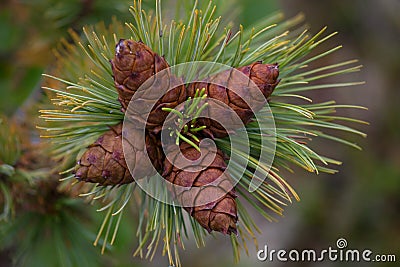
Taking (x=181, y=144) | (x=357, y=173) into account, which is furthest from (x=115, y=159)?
(x=357, y=173)

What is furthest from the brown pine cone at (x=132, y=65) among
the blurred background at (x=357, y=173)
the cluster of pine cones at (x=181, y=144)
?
the blurred background at (x=357, y=173)

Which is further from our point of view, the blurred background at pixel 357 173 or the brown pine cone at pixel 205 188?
the blurred background at pixel 357 173

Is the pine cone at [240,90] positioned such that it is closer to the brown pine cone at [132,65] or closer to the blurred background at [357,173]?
the brown pine cone at [132,65]

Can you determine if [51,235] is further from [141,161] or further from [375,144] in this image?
[375,144]

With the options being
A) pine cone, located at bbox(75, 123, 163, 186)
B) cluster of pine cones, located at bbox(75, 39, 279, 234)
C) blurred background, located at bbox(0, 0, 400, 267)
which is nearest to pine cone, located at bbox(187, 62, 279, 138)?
cluster of pine cones, located at bbox(75, 39, 279, 234)

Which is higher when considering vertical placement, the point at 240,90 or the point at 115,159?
the point at 240,90

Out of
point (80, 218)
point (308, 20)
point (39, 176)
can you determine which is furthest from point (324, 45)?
point (39, 176)

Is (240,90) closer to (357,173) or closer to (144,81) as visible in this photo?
(144,81)

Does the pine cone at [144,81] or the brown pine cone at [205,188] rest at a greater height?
the pine cone at [144,81]
